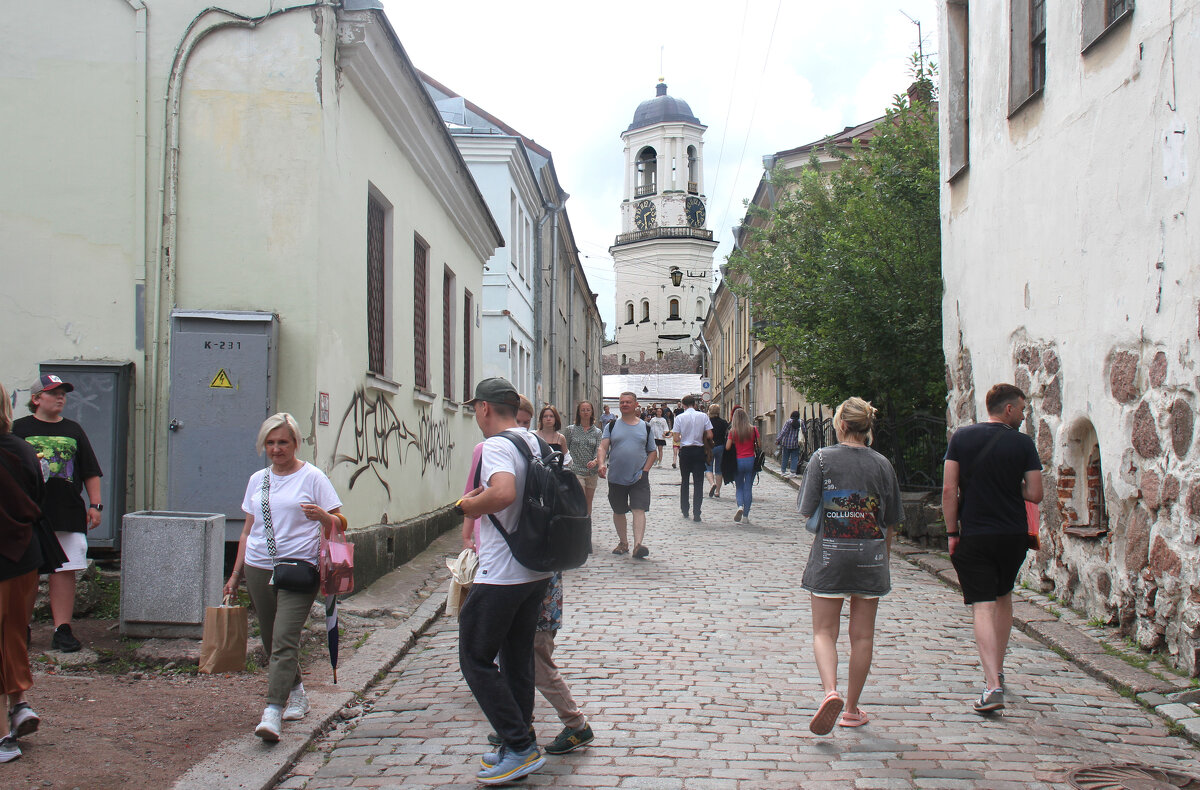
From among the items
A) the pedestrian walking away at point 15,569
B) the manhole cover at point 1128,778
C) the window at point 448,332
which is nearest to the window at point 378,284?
the window at point 448,332

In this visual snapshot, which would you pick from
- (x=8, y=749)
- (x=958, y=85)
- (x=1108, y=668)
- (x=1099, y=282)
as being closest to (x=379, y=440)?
(x=8, y=749)

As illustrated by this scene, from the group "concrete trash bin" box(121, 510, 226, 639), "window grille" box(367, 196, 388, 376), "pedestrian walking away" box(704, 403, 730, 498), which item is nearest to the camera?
"concrete trash bin" box(121, 510, 226, 639)

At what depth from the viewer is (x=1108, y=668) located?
19.6ft

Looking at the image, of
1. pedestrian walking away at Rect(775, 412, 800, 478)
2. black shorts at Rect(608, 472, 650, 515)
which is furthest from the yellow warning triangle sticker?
pedestrian walking away at Rect(775, 412, 800, 478)

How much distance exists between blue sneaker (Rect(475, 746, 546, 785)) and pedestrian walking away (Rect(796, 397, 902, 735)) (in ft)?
5.04

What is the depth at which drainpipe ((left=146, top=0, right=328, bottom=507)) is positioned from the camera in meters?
7.55

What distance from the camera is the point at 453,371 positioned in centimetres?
1425

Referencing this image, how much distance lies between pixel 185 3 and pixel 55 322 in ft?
8.39

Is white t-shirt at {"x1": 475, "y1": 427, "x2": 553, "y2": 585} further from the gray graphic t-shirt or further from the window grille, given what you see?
the window grille

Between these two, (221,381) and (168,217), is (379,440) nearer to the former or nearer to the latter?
(221,381)

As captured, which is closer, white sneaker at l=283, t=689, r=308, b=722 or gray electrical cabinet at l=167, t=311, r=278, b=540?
white sneaker at l=283, t=689, r=308, b=722

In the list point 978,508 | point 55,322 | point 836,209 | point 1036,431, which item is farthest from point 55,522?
point 836,209

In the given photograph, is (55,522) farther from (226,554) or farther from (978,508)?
(978,508)

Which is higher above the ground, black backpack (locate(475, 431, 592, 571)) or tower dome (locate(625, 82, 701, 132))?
tower dome (locate(625, 82, 701, 132))
